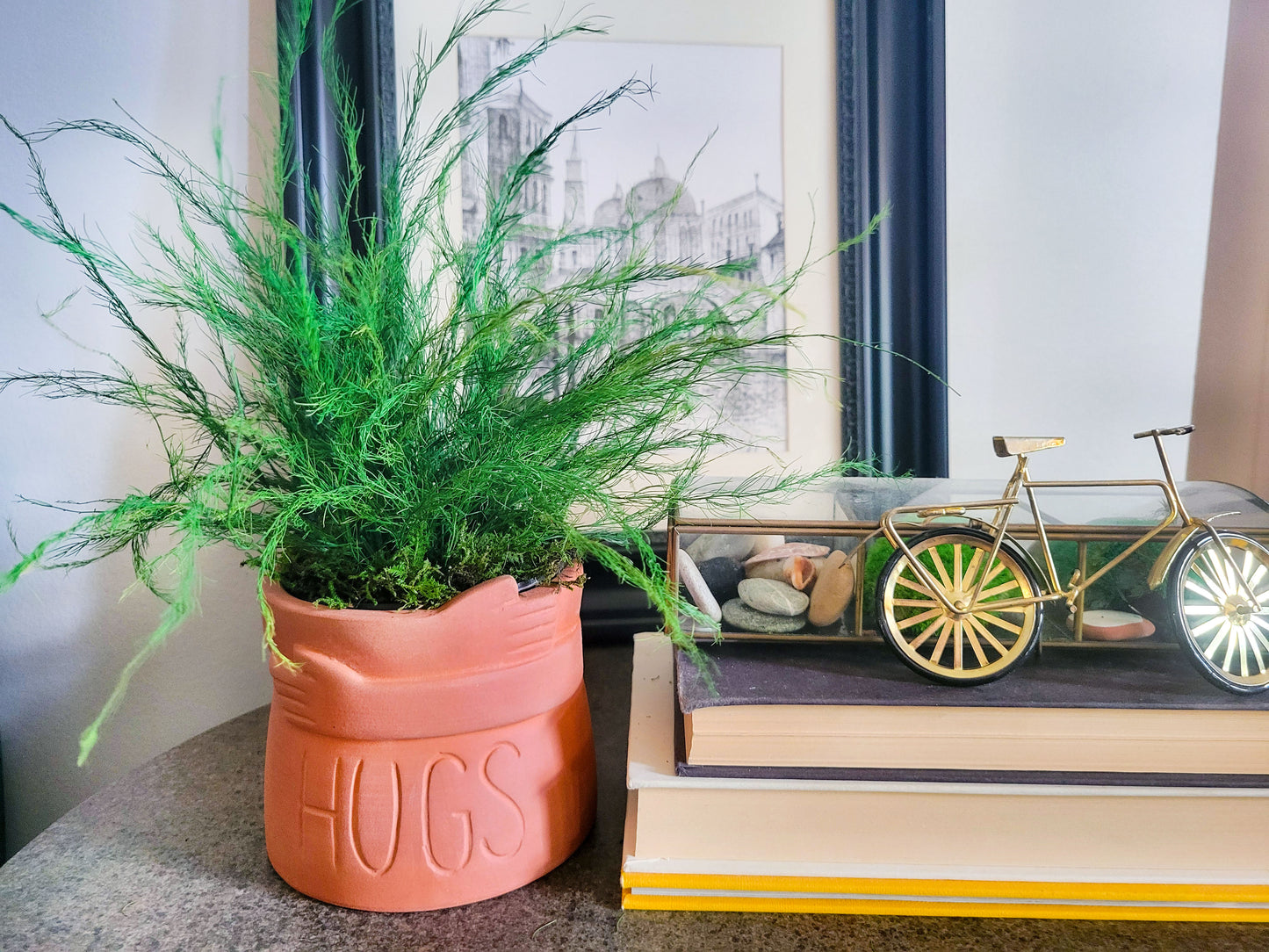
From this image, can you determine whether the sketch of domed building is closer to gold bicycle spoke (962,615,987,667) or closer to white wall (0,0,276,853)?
white wall (0,0,276,853)

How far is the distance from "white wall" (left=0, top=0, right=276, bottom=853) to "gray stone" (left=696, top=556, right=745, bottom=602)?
1.52 feet

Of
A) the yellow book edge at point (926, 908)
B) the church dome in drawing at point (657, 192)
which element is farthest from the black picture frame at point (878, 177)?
the yellow book edge at point (926, 908)

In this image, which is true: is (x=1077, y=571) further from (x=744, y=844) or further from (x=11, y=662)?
(x=11, y=662)

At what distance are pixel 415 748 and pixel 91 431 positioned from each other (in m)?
0.55

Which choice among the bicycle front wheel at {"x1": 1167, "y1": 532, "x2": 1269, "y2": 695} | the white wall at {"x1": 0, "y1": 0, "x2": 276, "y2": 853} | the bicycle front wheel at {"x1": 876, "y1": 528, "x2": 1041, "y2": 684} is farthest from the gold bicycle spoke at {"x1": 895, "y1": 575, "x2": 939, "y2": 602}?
the white wall at {"x1": 0, "y1": 0, "x2": 276, "y2": 853}

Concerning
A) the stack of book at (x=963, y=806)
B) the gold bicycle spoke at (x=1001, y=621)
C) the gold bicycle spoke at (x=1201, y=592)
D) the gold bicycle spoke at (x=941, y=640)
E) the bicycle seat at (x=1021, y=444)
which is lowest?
the stack of book at (x=963, y=806)

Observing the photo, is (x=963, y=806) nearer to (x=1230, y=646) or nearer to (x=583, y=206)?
(x=1230, y=646)

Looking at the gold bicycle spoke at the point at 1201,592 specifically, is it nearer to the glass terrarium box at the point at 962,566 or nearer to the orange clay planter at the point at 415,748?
the glass terrarium box at the point at 962,566

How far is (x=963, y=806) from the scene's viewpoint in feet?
1.14

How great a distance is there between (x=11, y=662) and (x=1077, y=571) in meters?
0.88

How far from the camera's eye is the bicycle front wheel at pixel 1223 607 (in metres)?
0.36

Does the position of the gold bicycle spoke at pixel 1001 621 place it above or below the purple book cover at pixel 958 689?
above

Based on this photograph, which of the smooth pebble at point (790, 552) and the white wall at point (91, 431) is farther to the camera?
the white wall at point (91, 431)

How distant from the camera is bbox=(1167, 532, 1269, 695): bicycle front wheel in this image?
1.17 ft
